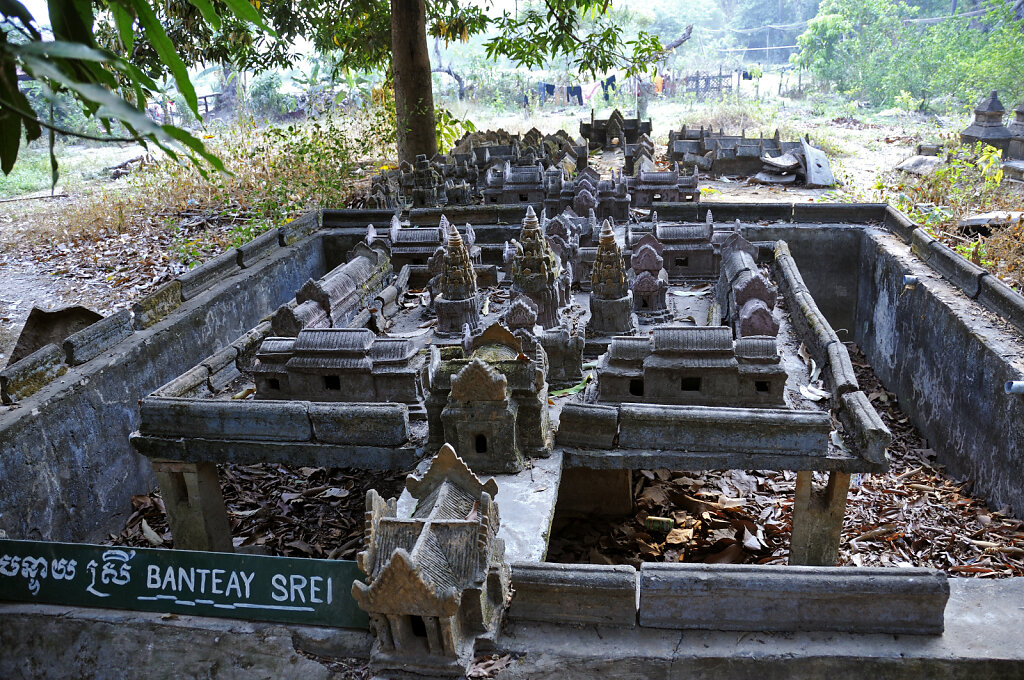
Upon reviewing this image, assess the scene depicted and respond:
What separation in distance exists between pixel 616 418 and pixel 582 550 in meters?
2.06

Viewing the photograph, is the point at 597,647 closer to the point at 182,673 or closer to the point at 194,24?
the point at 182,673

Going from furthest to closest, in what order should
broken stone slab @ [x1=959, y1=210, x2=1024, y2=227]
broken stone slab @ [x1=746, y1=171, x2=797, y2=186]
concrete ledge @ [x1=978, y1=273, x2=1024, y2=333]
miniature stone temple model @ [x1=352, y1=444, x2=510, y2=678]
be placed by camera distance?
1. broken stone slab @ [x1=746, y1=171, x2=797, y2=186]
2. broken stone slab @ [x1=959, y1=210, x2=1024, y2=227]
3. concrete ledge @ [x1=978, y1=273, x2=1024, y2=333]
4. miniature stone temple model @ [x1=352, y1=444, x2=510, y2=678]

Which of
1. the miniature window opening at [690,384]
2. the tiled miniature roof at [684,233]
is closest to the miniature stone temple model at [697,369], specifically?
the miniature window opening at [690,384]

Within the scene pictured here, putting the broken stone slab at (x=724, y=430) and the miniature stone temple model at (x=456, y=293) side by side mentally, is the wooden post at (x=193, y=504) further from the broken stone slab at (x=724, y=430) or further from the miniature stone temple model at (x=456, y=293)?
the broken stone slab at (x=724, y=430)

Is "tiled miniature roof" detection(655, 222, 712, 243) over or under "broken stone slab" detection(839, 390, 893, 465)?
over

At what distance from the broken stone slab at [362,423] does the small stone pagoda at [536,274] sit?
2.81 m

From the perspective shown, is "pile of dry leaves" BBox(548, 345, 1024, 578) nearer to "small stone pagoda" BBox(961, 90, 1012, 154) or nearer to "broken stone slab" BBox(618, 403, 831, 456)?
"broken stone slab" BBox(618, 403, 831, 456)

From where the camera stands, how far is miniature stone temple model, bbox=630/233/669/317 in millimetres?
9703

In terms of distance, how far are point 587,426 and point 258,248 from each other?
A: 7906 millimetres

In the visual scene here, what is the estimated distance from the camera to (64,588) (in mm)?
5355

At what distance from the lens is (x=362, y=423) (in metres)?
6.87

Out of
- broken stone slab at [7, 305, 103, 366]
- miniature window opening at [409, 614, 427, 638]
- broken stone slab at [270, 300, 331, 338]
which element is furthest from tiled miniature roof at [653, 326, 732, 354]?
broken stone slab at [7, 305, 103, 366]

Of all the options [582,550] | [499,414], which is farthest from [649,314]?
[499,414]

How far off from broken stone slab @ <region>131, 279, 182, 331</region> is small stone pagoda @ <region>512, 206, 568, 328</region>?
184 inches
